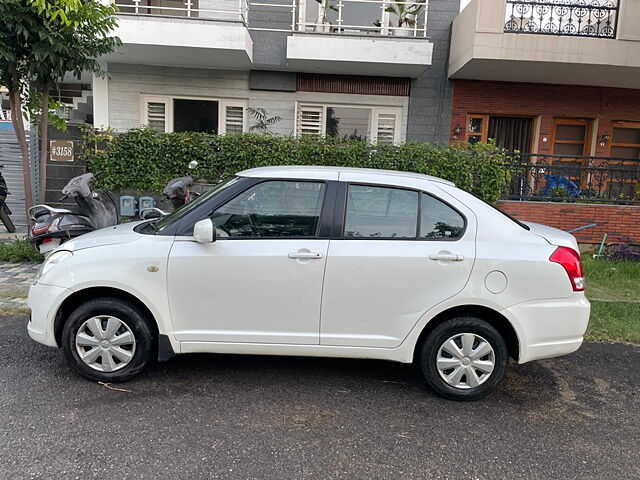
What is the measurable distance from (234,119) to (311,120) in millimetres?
1885

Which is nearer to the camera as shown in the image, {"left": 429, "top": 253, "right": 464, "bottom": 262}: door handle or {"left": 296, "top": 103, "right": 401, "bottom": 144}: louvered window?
{"left": 429, "top": 253, "right": 464, "bottom": 262}: door handle

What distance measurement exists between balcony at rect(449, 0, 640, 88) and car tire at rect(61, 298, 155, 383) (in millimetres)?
8685

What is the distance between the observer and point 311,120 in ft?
38.9

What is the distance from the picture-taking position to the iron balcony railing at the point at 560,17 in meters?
9.86

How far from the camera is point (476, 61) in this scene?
32.6 ft

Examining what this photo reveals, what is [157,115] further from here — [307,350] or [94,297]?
[307,350]

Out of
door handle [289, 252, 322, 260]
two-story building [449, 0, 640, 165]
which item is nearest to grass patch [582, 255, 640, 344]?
two-story building [449, 0, 640, 165]

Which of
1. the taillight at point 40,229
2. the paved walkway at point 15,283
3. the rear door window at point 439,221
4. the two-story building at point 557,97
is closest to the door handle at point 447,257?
the rear door window at point 439,221

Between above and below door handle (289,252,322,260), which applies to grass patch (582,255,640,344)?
below

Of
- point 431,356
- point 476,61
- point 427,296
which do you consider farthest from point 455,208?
point 476,61

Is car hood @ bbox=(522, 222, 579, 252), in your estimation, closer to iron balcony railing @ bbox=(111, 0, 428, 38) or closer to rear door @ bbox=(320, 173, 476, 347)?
rear door @ bbox=(320, 173, 476, 347)

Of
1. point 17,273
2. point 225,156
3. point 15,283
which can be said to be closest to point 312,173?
point 15,283

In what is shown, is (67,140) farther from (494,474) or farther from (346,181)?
(494,474)

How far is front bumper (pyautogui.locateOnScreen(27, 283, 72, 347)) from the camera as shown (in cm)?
361
